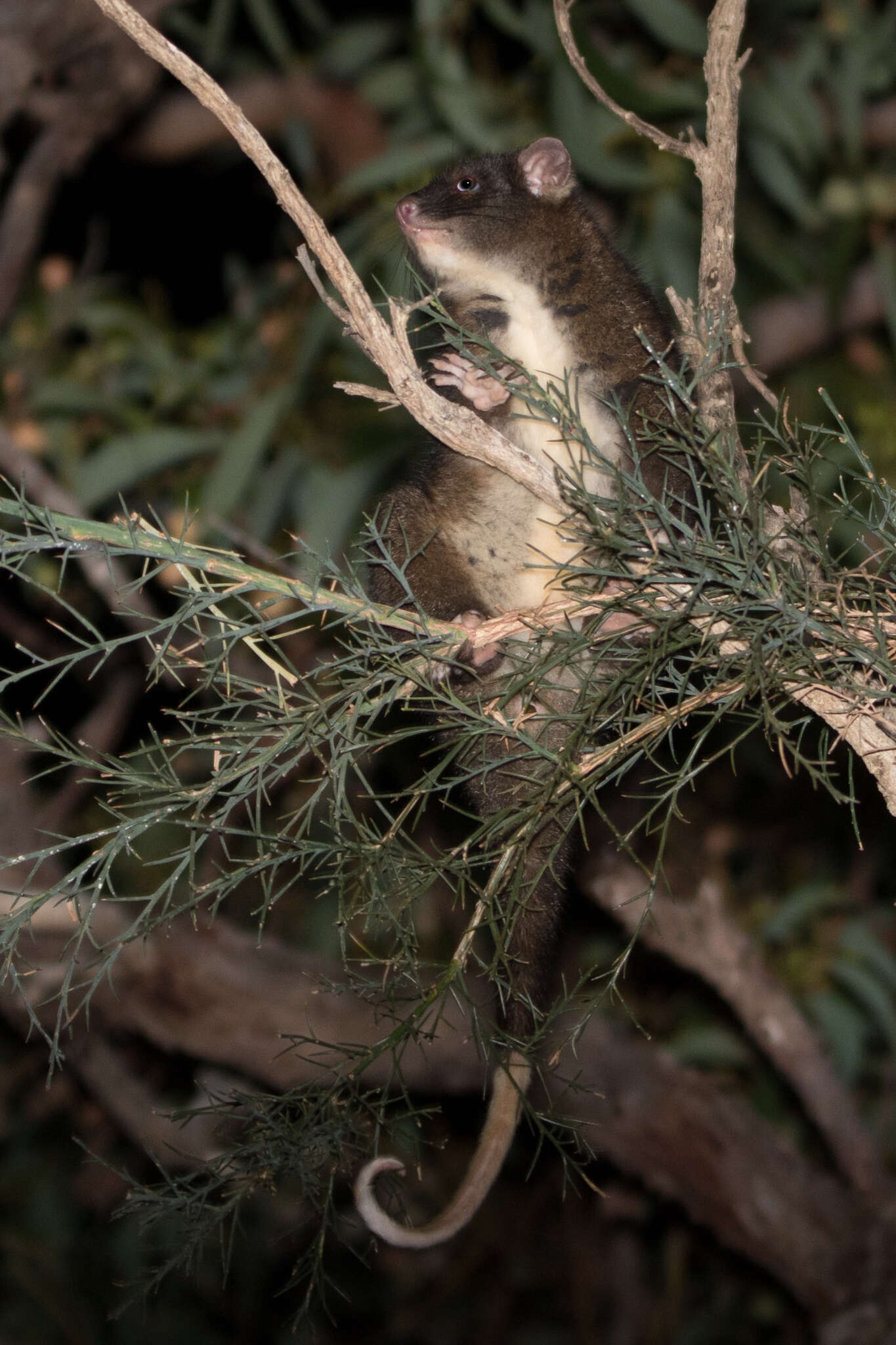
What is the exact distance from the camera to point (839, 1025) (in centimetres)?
445

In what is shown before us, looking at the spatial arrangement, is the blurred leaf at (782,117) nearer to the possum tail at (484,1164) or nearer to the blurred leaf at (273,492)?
the blurred leaf at (273,492)

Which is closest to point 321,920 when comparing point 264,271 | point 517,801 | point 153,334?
point 153,334

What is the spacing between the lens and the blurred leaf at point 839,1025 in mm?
4422

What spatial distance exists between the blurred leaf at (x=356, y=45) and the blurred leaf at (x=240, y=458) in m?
1.63

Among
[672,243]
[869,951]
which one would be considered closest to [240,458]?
[672,243]

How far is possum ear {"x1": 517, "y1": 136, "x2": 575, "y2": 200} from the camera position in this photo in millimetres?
2412

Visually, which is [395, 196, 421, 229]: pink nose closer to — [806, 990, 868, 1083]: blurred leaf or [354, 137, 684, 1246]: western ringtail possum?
[354, 137, 684, 1246]: western ringtail possum

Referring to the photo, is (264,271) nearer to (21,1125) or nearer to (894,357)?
(894,357)

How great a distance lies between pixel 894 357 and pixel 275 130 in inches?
110

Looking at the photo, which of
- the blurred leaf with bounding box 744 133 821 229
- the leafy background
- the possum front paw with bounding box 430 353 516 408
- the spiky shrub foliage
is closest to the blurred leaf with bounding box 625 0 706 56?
the leafy background

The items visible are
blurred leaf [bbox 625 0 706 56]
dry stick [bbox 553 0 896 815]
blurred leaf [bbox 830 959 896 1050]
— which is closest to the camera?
dry stick [bbox 553 0 896 815]

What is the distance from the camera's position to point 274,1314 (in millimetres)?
5684

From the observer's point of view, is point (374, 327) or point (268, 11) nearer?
point (374, 327)

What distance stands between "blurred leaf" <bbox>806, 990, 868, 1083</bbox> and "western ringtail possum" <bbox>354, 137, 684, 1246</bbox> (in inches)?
109
